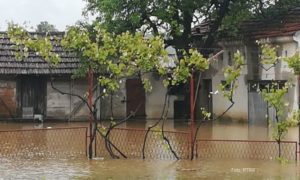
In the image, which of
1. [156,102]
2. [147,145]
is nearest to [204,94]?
[156,102]

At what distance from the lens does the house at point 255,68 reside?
1132 inches

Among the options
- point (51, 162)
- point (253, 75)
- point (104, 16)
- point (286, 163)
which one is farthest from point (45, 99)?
point (286, 163)

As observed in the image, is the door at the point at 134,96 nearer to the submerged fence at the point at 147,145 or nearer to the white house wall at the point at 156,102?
the white house wall at the point at 156,102

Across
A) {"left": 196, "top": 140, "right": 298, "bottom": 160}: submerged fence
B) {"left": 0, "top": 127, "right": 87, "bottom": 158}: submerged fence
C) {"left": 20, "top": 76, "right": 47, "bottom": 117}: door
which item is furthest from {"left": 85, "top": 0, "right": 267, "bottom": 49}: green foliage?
{"left": 196, "top": 140, "right": 298, "bottom": 160}: submerged fence

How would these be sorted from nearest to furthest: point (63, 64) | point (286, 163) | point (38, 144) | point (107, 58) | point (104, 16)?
point (286, 163) → point (107, 58) → point (38, 144) → point (104, 16) → point (63, 64)

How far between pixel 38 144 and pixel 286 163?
927 cm

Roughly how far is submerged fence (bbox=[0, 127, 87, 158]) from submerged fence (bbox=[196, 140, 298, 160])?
3857 mm

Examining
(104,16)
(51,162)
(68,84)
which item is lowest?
(51,162)

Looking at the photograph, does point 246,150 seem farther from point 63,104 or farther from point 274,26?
point 63,104

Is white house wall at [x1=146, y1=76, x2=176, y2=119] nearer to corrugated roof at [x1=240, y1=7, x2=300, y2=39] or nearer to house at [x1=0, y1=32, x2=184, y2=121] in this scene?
house at [x1=0, y1=32, x2=184, y2=121]

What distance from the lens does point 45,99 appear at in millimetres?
33000

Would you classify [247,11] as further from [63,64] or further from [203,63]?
[203,63]

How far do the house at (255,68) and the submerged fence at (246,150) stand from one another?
758 centimetres

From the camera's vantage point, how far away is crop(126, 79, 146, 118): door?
34469mm
